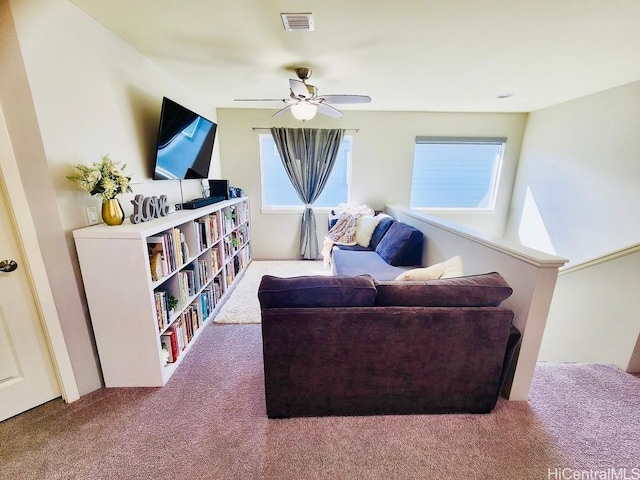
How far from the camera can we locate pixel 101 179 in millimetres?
1509

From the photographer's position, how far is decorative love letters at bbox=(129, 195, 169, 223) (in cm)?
171

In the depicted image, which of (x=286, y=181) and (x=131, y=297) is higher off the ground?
(x=286, y=181)

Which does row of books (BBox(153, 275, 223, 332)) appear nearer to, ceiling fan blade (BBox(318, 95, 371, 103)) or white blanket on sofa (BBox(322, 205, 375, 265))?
white blanket on sofa (BBox(322, 205, 375, 265))

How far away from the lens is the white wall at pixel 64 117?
1282 mm

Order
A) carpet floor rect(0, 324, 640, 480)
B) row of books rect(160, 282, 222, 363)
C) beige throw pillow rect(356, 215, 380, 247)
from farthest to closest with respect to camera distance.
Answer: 1. beige throw pillow rect(356, 215, 380, 247)
2. row of books rect(160, 282, 222, 363)
3. carpet floor rect(0, 324, 640, 480)

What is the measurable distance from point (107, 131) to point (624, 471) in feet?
11.8

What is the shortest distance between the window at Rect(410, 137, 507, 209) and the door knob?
4520mm

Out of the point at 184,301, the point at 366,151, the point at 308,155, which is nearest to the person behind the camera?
the point at 184,301

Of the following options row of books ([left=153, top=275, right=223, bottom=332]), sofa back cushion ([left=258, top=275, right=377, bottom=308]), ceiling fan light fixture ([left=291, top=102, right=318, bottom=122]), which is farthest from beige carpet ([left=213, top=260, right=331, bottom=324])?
ceiling fan light fixture ([left=291, top=102, right=318, bottom=122])

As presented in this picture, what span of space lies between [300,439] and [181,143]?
103 inches

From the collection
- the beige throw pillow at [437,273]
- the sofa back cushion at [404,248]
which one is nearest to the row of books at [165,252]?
the beige throw pillow at [437,273]

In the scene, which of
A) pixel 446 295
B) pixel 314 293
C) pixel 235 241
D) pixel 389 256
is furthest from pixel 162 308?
pixel 389 256

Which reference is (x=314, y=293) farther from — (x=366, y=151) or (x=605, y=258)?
(x=366, y=151)

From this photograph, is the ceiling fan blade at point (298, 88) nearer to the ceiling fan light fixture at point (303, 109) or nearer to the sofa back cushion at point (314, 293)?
the ceiling fan light fixture at point (303, 109)
